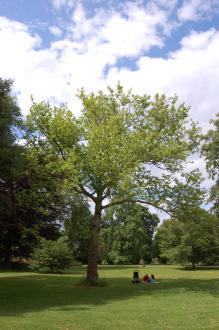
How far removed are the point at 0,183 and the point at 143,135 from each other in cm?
965

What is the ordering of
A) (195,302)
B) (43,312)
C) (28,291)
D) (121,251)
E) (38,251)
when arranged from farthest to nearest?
(121,251) < (38,251) < (28,291) < (195,302) < (43,312)

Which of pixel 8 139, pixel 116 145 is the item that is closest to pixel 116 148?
pixel 116 145

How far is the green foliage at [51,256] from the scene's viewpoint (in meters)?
43.7

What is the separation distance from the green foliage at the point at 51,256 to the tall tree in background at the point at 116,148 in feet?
43.8

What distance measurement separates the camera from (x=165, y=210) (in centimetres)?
3145

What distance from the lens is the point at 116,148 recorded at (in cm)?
2914

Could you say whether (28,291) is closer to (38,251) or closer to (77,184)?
(77,184)

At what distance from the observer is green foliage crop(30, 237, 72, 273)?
43688 mm

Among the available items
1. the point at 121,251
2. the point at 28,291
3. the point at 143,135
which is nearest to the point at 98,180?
the point at 143,135

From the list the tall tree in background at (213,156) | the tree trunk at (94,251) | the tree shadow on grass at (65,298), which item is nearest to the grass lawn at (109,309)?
the tree shadow on grass at (65,298)

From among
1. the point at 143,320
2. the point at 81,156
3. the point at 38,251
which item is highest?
the point at 81,156

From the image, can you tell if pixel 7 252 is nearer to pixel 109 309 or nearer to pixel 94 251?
pixel 94 251

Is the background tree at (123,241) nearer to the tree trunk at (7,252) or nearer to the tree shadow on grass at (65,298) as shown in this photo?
the tree trunk at (7,252)

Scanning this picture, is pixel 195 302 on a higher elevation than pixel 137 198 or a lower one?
lower
